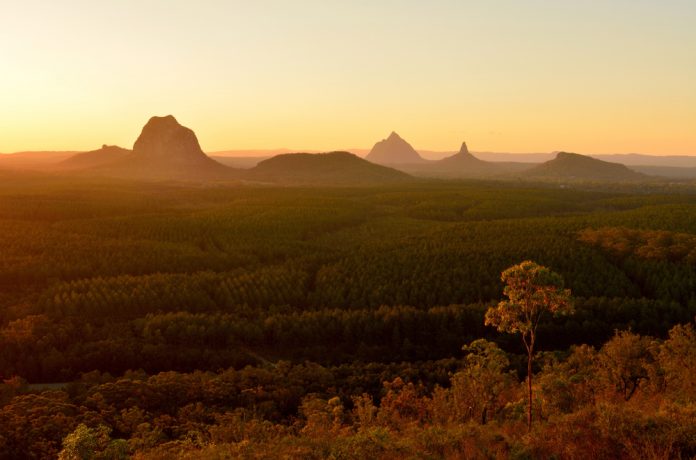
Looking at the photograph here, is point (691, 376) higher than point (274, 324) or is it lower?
higher

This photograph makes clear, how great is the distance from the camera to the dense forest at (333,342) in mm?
29344

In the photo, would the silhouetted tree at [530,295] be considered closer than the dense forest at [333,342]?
Yes

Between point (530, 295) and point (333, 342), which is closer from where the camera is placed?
point (530, 295)

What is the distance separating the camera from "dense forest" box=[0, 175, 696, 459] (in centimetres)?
2934

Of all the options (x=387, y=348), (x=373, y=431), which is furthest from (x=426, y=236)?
(x=373, y=431)

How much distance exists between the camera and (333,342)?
69.5 meters

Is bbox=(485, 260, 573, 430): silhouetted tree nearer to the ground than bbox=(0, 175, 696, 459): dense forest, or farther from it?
farther from it

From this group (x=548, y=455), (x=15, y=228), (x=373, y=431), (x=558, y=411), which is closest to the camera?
(x=548, y=455)

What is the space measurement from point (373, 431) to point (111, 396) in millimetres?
31942

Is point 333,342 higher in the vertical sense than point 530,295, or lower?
lower

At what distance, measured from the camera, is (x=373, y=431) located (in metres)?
27.2

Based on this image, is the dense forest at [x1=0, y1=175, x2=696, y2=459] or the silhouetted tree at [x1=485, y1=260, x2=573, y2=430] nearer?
the silhouetted tree at [x1=485, y1=260, x2=573, y2=430]

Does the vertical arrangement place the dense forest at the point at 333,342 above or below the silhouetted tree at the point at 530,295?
below

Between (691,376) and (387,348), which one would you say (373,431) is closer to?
(691,376)
